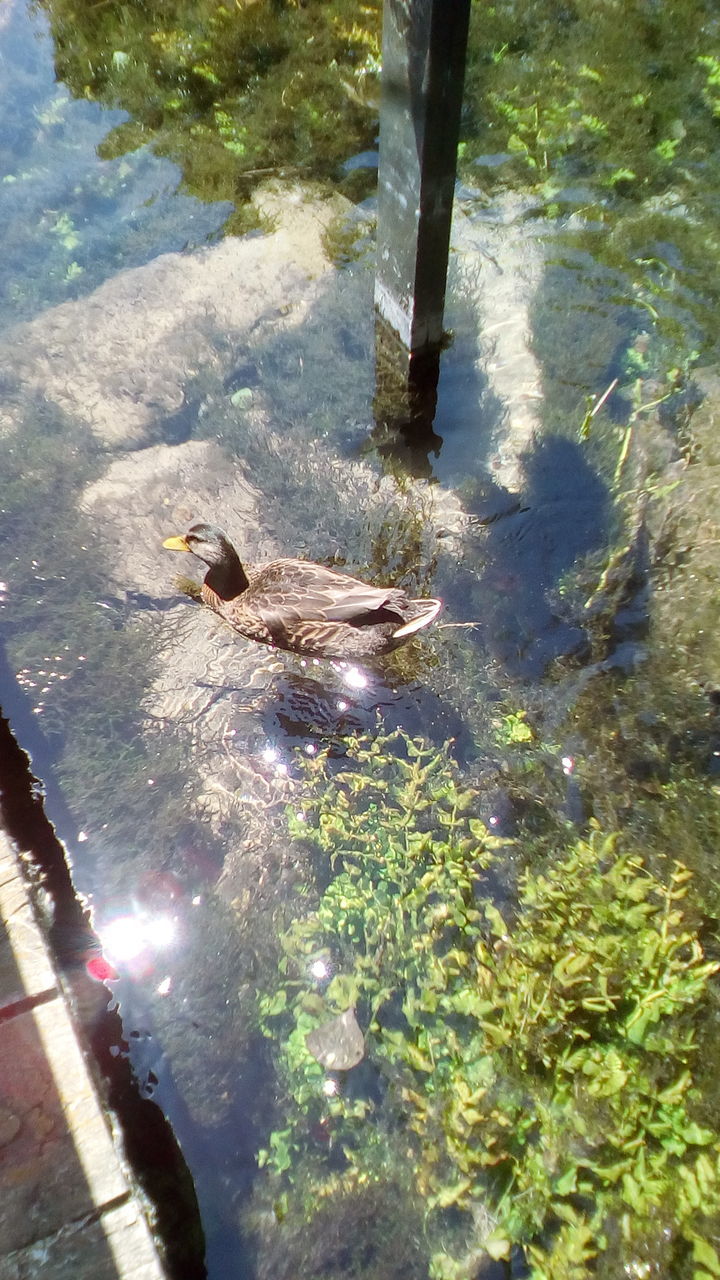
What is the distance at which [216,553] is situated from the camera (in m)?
4.26

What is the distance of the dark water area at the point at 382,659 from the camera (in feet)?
9.62

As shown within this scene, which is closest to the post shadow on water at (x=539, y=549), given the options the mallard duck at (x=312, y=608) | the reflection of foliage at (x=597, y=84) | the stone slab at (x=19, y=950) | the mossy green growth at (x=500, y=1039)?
the mallard duck at (x=312, y=608)

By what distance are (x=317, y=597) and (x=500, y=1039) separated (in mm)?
2353

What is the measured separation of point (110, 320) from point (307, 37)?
4179 mm

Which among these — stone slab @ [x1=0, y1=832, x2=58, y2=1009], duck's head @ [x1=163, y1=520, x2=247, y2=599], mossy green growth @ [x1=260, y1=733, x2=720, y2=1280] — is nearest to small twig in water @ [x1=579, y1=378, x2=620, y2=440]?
duck's head @ [x1=163, y1=520, x2=247, y2=599]

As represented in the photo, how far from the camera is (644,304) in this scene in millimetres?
5410

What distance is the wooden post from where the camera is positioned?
127 inches

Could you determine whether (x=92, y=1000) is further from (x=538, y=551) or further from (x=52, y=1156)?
(x=538, y=551)

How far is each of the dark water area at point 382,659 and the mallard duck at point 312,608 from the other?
16cm

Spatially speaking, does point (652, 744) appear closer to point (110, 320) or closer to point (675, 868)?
point (675, 868)

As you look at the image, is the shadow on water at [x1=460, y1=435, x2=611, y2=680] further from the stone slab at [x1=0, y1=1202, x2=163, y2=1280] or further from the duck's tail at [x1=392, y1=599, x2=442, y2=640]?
the stone slab at [x1=0, y1=1202, x2=163, y2=1280]

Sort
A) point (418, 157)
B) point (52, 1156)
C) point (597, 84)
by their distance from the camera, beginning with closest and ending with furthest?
point (52, 1156) → point (418, 157) → point (597, 84)

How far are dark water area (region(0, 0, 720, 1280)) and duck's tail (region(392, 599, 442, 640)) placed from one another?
168mm

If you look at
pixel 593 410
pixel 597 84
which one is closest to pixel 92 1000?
pixel 593 410
